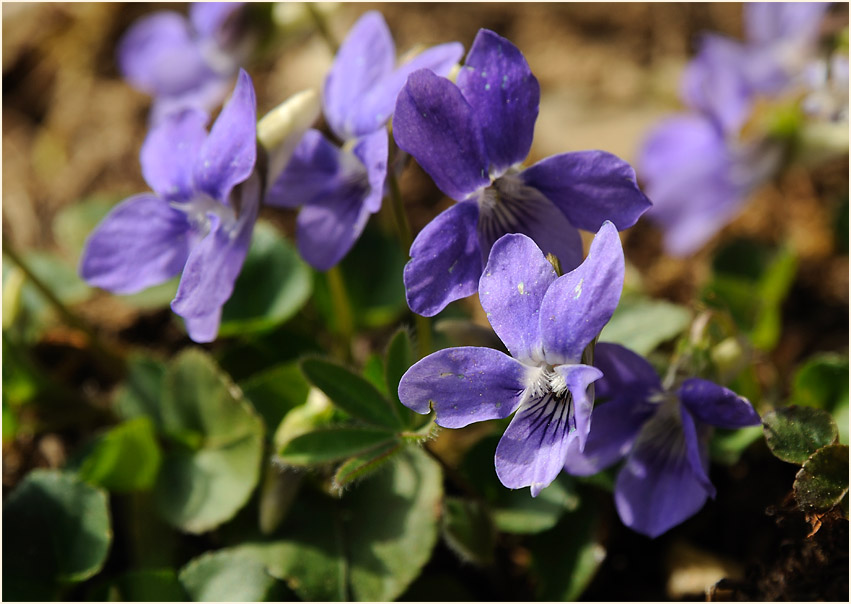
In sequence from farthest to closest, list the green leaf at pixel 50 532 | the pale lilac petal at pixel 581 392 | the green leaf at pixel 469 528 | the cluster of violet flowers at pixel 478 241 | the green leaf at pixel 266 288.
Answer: the green leaf at pixel 266 288, the green leaf at pixel 50 532, the green leaf at pixel 469 528, the cluster of violet flowers at pixel 478 241, the pale lilac petal at pixel 581 392

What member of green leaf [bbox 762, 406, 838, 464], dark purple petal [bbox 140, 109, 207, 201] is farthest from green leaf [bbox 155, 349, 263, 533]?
green leaf [bbox 762, 406, 838, 464]

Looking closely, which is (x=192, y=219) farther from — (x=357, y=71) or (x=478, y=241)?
(x=478, y=241)

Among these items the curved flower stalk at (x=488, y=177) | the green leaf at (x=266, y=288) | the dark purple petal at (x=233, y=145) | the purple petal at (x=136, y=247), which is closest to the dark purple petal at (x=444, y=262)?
the curved flower stalk at (x=488, y=177)

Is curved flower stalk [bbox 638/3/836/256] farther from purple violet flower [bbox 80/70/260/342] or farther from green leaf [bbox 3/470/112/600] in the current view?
green leaf [bbox 3/470/112/600]

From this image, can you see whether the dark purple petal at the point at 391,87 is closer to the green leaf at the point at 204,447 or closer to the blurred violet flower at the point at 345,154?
the blurred violet flower at the point at 345,154

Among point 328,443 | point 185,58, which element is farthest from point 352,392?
point 185,58

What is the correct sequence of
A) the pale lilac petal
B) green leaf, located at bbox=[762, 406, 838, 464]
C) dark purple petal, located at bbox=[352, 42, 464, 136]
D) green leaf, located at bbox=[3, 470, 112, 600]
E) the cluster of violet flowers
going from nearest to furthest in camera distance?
1. the pale lilac petal
2. the cluster of violet flowers
3. green leaf, located at bbox=[762, 406, 838, 464]
4. dark purple petal, located at bbox=[352, 42, 464, 136]
5. green leaf, located at bbox=[3, 470, 112, 600]

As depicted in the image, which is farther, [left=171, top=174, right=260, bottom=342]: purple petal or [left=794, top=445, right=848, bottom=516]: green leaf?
[left=171, top=174, right=260, bottom=342]: purple petal
